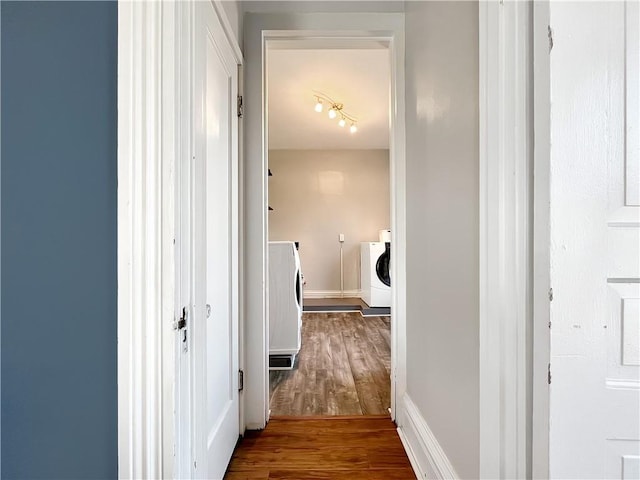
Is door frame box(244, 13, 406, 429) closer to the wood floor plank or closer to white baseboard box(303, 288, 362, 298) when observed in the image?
the wood floor plank

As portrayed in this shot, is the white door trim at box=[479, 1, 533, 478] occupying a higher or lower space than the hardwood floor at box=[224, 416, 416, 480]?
higher

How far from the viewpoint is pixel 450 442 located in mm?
1136

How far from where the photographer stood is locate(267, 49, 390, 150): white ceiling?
318 cm

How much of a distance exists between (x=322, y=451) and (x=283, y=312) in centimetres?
123

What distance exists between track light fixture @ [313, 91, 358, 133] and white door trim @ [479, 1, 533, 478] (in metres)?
3.41

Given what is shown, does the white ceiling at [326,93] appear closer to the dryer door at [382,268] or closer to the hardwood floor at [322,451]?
the dryer door at [382,268]

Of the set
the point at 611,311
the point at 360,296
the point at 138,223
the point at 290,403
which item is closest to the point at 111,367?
the point at 138,223

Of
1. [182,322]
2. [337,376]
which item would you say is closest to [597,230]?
[182,322]

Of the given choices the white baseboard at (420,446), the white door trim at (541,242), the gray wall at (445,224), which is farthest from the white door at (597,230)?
the white baseboard at (420,446)

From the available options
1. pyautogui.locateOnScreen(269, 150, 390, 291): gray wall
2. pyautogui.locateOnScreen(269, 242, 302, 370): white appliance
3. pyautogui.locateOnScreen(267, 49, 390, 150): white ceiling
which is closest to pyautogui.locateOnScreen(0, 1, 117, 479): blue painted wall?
pyautogui.locateOnScreen(269, 242, 302, 370): white appliance

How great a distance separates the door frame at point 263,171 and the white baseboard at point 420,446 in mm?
155

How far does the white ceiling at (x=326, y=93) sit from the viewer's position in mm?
3182

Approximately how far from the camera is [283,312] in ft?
8.87

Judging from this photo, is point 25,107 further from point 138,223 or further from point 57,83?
point 138,223
